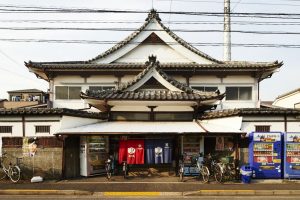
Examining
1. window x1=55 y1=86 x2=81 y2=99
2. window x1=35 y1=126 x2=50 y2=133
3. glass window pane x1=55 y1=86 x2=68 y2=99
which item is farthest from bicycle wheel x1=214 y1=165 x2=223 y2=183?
glass window pane x1=55 y1=86 x2=68 y2=99

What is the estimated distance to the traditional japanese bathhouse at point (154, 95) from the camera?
15.6 metres

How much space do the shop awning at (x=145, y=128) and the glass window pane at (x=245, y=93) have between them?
5.55m

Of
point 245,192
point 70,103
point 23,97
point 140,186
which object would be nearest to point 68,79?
point 70,103

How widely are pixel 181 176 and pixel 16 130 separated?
793 cm

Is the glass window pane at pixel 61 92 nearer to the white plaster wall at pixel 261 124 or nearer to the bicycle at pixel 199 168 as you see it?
Result: the bicycle at pixel 199 168

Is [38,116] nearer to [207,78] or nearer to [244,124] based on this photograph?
[244,124]

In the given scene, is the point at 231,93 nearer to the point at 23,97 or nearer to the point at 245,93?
the point at 245,93

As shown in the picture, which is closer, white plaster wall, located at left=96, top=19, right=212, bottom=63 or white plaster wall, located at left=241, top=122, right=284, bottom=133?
white plaster wall, located at left=241, top=122, right=284, bottom=133

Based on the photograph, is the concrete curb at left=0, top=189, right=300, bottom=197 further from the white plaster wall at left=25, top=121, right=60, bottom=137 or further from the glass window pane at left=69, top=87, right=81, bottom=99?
the glass window pane at left=69, top=87, right=81, bottom=99

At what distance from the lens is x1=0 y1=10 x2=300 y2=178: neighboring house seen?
49.3 ft

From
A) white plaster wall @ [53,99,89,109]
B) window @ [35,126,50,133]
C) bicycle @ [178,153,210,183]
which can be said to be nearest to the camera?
bicycle @ [178,153,210,183]

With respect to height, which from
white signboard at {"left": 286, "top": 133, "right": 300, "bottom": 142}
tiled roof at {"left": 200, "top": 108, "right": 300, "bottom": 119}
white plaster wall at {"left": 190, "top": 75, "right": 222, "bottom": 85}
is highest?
white plaster wall at {"left": 190, "top": 75, "right": 222, "bottom": 85}

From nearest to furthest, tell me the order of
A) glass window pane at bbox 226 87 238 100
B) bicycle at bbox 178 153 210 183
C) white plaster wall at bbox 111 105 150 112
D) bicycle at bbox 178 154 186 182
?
bicycle at bbox 178 153 210 183 → bicycle at bbox 178 154 186 182 → white plaster wall at bbox 111 105 150 112 → glass window pane at bbox 226 87 238 100

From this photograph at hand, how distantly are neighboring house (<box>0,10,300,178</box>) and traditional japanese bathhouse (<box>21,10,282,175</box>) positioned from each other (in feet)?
0.16
